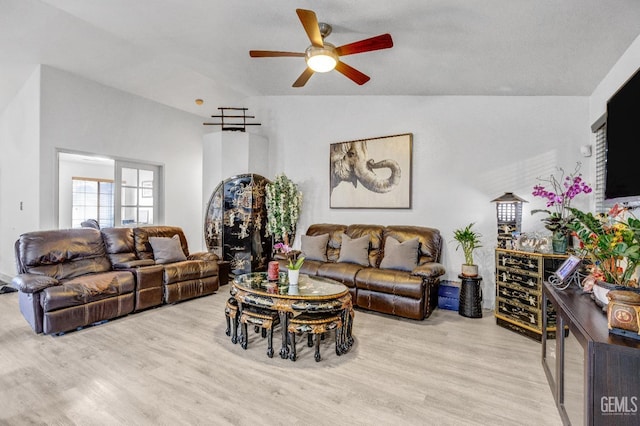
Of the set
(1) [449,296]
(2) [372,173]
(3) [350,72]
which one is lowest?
(1) [449,296]

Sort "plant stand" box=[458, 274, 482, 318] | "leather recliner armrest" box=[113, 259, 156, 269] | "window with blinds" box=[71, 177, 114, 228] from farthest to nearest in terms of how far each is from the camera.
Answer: "window with blinds" box=[71, 177, 114, 228]
"leather recliner armrest" box=[113, 259, 156, 269]
"plant stand" box=[458, 274, 482, 318]

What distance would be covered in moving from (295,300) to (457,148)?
124 inches

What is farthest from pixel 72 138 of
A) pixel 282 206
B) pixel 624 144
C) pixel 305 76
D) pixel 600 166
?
pixel 600 166

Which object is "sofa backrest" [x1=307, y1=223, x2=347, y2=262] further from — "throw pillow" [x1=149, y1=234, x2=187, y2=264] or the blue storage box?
"throw pillow" [x1=149, y1=234, x2=187, y2=264]

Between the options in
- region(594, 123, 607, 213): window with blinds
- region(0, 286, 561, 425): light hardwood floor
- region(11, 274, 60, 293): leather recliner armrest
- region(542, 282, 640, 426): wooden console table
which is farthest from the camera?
region(594, 123, 607, 213): window with blinds

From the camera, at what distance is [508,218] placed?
12.6ft

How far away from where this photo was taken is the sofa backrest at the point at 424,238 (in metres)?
4.30

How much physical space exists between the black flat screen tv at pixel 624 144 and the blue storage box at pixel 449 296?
204 centimetres

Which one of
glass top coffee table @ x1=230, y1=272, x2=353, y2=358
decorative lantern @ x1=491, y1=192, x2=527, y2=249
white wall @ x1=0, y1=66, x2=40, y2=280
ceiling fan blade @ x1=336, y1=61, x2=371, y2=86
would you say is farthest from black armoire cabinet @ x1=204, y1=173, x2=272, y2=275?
decorative lantern @ x1=491, y1=192, x2=527, y2=249

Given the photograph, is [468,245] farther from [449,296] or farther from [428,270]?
[428,270]

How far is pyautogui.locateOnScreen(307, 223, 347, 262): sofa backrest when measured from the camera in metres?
4.89

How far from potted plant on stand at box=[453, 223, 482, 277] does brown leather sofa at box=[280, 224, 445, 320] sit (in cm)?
29

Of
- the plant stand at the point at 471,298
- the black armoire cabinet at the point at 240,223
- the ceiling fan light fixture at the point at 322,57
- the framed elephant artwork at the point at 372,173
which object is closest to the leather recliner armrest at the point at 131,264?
the black armoire cabinet at the point at 240,223

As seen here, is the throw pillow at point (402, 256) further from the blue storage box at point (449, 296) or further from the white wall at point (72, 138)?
the white wall at point (72, 138)
